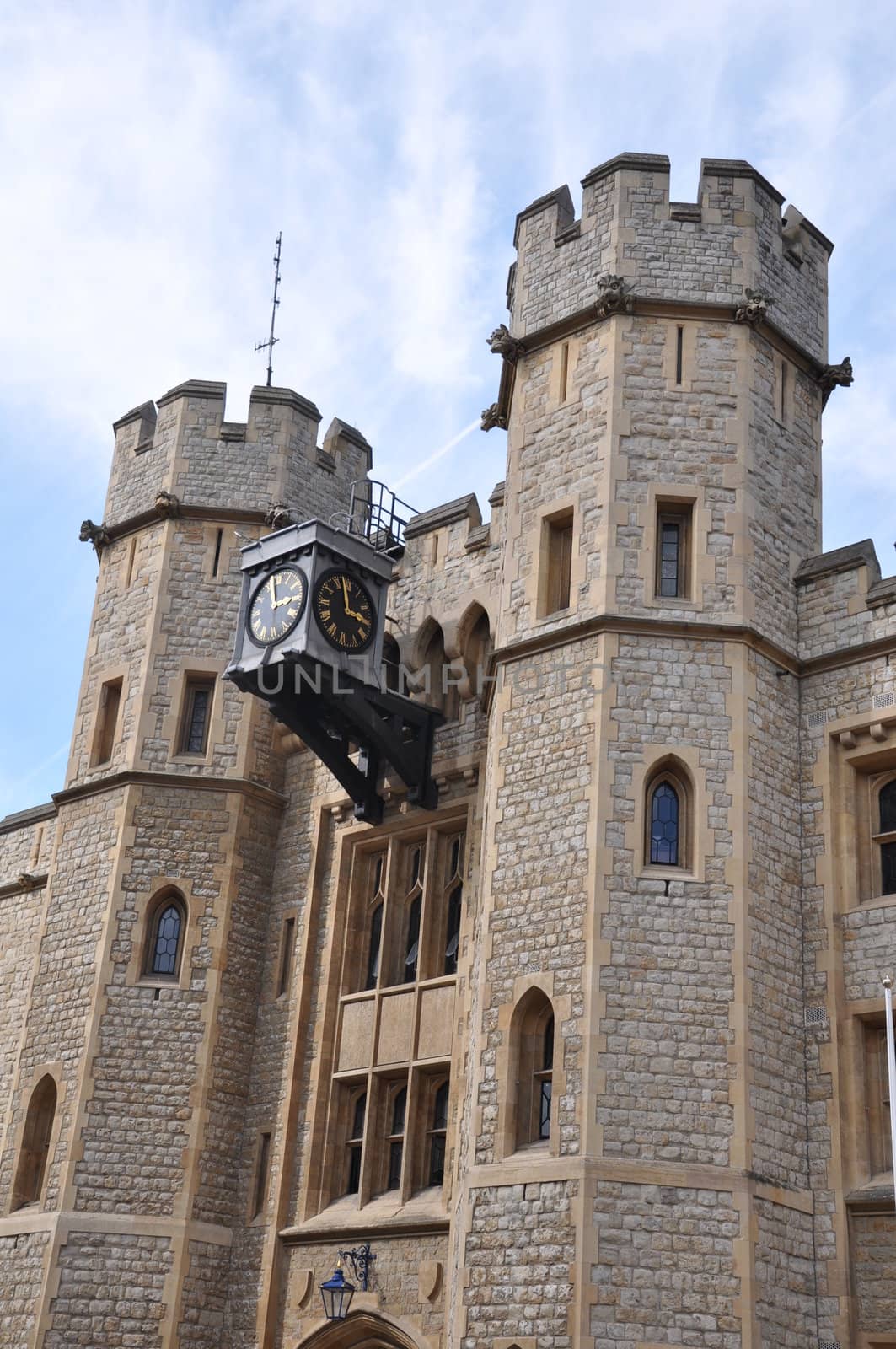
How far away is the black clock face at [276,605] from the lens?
1827 cm

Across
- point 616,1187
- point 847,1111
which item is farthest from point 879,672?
point 616,1187

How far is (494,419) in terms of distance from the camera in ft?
62.9

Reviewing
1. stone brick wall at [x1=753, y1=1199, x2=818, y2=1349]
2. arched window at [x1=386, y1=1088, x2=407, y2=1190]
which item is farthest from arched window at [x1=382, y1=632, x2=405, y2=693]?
stone brick wall at [x1=753, y1=1199, x2=818, y2=1349]

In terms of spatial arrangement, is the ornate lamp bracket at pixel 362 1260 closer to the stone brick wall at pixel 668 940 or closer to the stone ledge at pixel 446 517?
the stone brick wall at pixel 668 940

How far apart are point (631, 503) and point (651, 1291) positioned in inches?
281

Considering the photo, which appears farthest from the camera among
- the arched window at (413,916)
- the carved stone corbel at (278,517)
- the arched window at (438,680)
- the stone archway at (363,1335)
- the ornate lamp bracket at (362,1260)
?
the carved stone corbel at (278,517)

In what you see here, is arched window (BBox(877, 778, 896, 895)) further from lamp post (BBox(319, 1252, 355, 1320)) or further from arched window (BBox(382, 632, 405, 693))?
lamp post (BBox(319, 1252, 355, 1320))

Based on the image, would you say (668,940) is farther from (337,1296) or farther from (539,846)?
(337,1296)

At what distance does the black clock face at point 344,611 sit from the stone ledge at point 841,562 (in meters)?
4.75

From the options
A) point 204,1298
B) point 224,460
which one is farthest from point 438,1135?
point 224,460

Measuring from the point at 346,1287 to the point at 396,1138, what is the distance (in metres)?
1.68

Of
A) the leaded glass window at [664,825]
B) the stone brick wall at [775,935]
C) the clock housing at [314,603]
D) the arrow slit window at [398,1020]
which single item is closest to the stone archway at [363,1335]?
the arrow slit window at [398,1020]

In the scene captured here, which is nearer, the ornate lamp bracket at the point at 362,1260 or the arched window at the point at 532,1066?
the arched window at the point at 532,1066

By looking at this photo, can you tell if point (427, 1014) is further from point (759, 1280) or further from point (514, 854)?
point (759, 1280)
